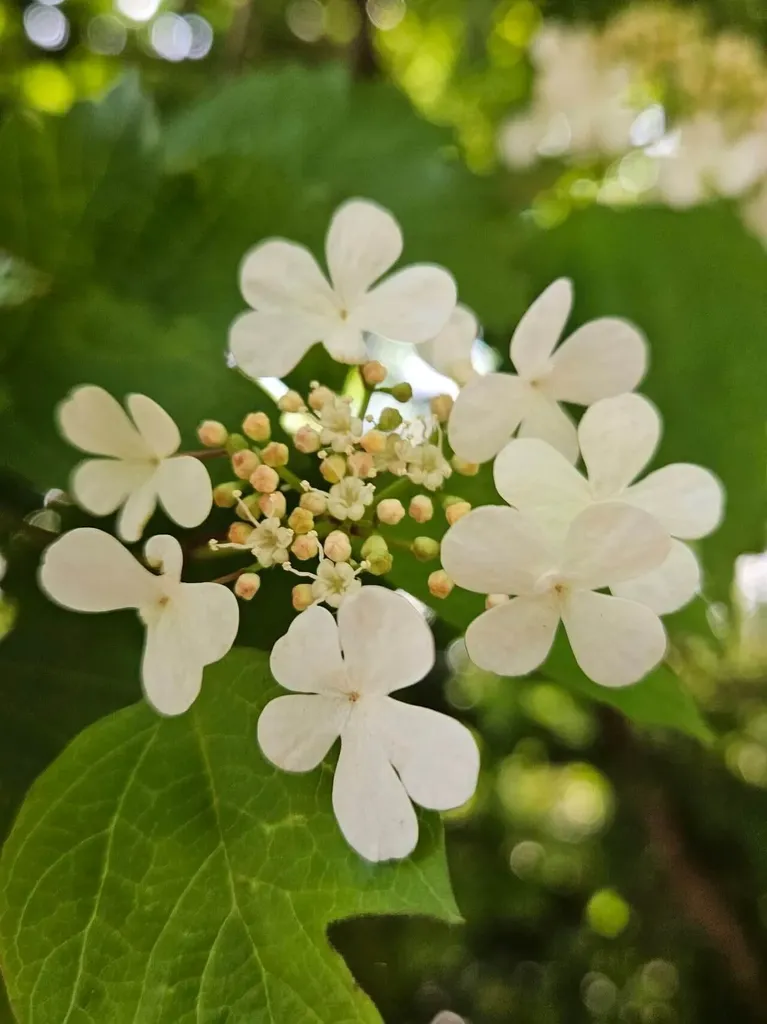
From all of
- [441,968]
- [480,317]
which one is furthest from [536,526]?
[441,968]

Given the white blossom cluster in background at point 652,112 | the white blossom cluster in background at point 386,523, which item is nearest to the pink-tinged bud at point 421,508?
the white blossom cluster in background at point 386,523

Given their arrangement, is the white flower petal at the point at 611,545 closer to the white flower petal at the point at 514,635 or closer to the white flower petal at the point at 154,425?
the white flower petal at the point at 514,635

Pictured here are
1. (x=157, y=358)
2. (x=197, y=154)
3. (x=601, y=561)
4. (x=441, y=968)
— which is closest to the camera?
(x=601, y=561)

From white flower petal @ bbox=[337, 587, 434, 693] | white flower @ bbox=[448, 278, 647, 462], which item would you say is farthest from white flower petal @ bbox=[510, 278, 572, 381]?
white flower petal @ bbox=[337, 587, 434, 693]

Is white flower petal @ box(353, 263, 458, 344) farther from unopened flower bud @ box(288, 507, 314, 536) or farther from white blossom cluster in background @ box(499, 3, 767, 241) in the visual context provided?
white blossom cluster in background @ box(499, 3, 767, 241)

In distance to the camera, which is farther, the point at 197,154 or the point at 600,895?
the point at 600,895

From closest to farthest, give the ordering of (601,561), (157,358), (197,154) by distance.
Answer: (601,561) → (157,358) → (197,154)

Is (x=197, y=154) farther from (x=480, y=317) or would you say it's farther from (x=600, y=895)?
(x=600, y=895)

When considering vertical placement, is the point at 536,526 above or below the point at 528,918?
above
